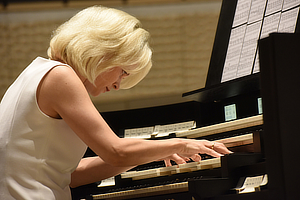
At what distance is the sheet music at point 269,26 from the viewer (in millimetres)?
1863

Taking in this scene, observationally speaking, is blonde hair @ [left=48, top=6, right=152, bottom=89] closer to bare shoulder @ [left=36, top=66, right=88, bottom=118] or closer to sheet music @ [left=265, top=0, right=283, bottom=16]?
bare shoulder @ [left=36, top=66, right=88, bottom=118]

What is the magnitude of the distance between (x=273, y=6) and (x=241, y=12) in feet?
0.79

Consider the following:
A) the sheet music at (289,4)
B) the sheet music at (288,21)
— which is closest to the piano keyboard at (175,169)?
the sheet music at (288,21)

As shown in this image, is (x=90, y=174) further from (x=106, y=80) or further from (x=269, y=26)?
(x=269, y=26)

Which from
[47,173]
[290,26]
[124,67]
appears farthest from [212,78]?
[47,173]

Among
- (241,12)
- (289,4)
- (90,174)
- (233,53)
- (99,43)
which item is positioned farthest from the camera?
(241,12)

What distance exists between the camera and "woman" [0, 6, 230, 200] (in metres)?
1.24

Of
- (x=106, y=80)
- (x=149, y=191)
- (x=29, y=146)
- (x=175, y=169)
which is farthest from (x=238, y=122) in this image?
(x=29, y=146)

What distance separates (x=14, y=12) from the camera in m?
3.90

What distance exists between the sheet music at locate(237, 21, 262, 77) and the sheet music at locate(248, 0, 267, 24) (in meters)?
0.04

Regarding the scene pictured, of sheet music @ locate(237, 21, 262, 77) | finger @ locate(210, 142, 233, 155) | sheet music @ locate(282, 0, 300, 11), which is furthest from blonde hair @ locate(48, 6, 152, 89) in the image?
sheet music @ locate(282, 0, 300, 11)

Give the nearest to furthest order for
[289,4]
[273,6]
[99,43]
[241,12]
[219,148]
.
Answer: [99,43] < [219,148] < [289,4] < [273,6] < [241,12]

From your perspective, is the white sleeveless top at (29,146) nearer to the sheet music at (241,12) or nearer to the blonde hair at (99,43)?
the blonde hair at (99,43)

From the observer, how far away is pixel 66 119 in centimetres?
125
